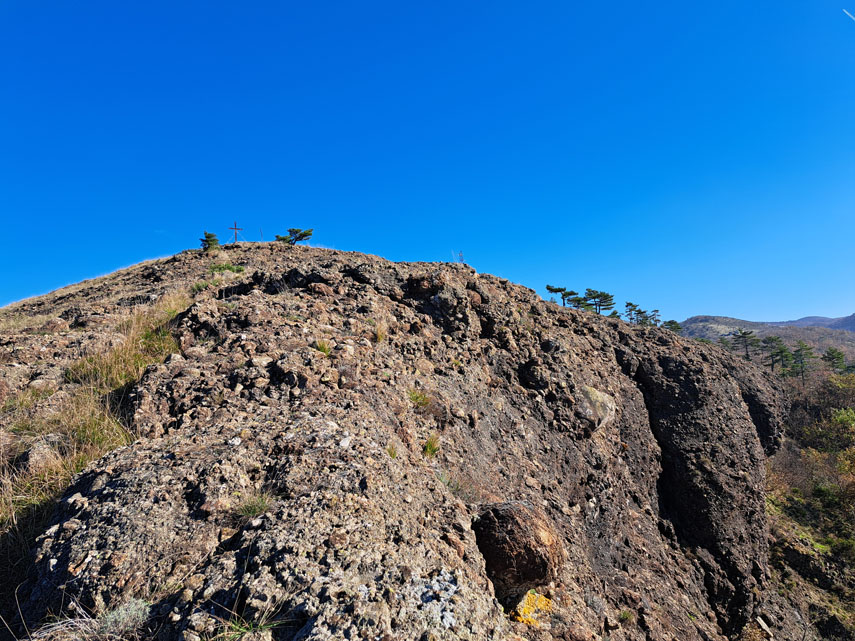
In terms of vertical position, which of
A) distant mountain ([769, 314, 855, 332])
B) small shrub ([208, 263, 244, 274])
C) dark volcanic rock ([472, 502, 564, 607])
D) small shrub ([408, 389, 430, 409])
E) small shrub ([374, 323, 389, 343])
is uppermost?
distant mountain ([769, 314, 855, 332])

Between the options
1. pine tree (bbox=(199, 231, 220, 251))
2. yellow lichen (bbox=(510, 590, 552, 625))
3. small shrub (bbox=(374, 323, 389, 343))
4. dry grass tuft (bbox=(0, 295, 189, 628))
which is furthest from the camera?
pine tree (bbox=(199, 231, 220, 251))

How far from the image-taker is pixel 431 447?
4.52 metres

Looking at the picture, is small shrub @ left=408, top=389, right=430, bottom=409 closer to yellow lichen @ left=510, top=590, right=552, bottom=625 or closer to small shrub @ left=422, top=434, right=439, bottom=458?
small shrub @ left=422, top=434, right=439, bottom=458

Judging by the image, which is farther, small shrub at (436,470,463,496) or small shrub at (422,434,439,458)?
small shrub at (422,434,439,458)

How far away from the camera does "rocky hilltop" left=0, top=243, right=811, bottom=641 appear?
2.17 meters

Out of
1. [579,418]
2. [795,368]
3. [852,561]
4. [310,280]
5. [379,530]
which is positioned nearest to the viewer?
[379,530]

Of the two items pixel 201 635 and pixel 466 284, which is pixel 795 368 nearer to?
pixel 466 284

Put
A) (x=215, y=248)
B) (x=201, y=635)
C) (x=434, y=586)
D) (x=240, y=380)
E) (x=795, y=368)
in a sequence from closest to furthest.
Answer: (x=201, y=635)
(x=434, y=586)
(x=240, y=380)
(x=215, y=248)
(x=795, y=368)

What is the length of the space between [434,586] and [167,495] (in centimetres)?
184

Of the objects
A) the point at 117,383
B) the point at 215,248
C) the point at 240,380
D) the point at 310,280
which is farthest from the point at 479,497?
the point at 215,248

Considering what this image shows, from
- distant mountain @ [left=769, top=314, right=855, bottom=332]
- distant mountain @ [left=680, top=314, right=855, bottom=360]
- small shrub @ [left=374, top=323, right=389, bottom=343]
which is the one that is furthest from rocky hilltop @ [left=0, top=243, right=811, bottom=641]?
distant mountain @ [left=769, top=314, right=855, bottom=332]

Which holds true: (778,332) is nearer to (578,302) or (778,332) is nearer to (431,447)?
(578,302)

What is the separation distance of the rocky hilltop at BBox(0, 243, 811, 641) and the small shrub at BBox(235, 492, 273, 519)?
0.02m

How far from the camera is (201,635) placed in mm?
1884
